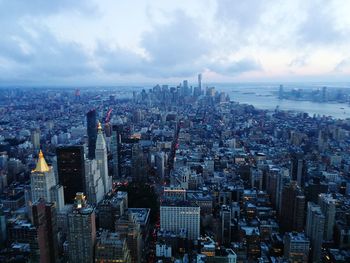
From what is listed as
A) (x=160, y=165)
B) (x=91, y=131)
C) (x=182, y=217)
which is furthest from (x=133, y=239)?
(x=91, y=131)

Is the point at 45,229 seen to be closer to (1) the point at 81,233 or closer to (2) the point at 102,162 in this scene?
(1) the point at 81,233

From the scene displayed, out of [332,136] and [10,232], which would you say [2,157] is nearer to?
[10,232]

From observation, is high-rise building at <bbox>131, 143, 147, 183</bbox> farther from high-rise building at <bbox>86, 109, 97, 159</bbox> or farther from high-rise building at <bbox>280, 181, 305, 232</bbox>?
high-rise building at <bbox>280, 181, 305, 232</bbox>

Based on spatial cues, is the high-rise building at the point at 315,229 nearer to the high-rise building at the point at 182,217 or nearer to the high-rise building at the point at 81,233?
the high-rise building at the point at 182,217

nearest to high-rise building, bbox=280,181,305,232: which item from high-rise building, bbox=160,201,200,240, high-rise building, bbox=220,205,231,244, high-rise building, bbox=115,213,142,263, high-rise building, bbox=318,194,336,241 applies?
high-rise building, bbox=318,194,336,241

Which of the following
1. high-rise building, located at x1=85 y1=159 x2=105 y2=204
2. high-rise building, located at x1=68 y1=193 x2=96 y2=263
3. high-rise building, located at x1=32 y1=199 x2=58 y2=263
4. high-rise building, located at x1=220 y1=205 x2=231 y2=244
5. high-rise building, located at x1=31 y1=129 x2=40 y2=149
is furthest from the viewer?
high-rise building, located at x1=31 y1=129 x2=40 y2=149
